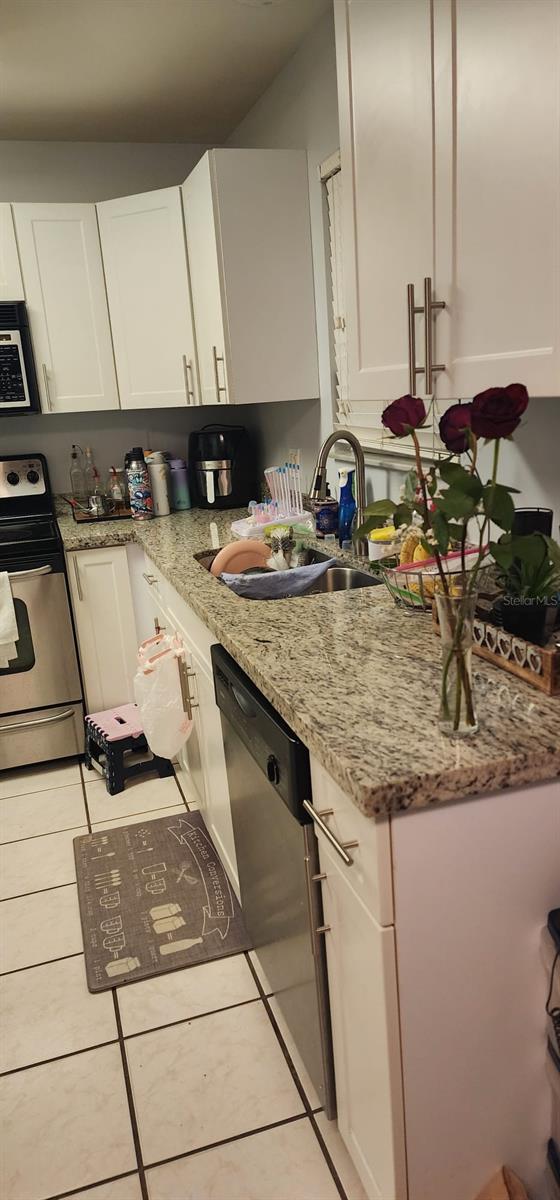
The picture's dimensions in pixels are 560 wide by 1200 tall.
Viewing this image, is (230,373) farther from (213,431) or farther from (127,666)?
(127,666)

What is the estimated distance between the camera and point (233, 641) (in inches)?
63.4

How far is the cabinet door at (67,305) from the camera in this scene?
121 inches

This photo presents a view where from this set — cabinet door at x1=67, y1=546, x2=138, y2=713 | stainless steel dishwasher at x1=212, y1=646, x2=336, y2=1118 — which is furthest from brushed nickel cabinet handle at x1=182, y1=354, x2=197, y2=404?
stainless steel dishwasher at x1=212, y1=646, x2=336, y2=1118

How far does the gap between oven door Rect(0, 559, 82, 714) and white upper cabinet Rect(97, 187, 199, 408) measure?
84 cm

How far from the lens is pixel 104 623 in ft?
10.3

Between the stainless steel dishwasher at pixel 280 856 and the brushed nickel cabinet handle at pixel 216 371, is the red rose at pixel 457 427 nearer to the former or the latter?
the stainless steel dishwasher at pixel 280 856

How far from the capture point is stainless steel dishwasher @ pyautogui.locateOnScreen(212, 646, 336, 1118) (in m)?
1.32

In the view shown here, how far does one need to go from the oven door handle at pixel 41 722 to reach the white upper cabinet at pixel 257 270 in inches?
52.5

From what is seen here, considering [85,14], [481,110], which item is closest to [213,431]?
[85,14]

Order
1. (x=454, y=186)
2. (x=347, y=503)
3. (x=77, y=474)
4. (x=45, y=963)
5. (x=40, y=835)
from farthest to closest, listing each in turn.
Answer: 1. (x=77, y=474)
2. (x=40, y=835)
3. (x=347, y=503)
4. (x=45, y=963)
5. (x=454, y=186)

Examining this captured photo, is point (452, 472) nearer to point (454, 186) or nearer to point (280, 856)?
point (454, 186)

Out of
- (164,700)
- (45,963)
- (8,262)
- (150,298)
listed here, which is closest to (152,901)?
(45,963)

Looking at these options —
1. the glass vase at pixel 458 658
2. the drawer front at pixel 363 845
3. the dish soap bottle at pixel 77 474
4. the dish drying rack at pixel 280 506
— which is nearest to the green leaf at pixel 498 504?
the glass vase at pixel 458 658

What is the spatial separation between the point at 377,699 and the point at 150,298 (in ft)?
7.85
